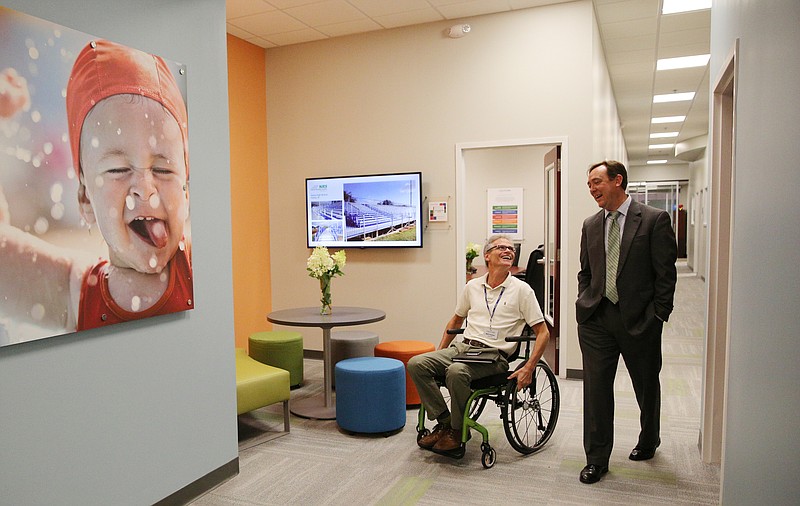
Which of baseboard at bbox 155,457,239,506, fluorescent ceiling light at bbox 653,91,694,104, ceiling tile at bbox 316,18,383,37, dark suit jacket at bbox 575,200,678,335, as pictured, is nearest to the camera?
baseboard at bbox 155,457,239,506

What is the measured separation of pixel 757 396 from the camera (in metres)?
1.74

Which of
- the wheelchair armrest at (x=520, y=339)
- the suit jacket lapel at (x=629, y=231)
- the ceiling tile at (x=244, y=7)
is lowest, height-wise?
the wheelchair armrest at (x=520, y=339)

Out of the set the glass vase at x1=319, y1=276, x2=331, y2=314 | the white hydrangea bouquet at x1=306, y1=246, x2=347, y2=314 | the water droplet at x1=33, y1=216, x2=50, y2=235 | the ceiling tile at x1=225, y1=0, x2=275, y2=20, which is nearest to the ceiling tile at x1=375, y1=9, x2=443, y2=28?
the ceiling tile at x1=225, y1=0, x2=275, y2=20

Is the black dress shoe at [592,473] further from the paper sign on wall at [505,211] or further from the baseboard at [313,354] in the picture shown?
the paper sign on wall at [505,211]

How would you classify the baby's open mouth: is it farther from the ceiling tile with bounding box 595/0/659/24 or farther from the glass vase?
the ceiling tile with bounding box 595/0/659/24

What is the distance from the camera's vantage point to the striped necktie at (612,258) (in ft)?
10.8

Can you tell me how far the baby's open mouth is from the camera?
266 cm

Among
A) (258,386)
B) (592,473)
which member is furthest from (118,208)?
(592,473)

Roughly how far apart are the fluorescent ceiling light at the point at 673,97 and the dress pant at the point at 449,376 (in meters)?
7.58

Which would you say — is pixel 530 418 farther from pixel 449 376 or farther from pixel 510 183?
pixel 510 183

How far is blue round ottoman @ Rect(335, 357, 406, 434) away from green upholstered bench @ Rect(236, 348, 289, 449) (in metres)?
0.38

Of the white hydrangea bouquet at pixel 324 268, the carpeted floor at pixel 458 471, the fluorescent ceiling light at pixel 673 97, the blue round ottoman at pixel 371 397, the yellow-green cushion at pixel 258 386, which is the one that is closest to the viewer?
the carpeted floor at pixel 458 471

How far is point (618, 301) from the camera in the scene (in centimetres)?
326

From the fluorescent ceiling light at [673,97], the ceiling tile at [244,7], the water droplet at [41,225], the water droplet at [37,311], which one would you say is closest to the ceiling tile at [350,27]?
the ceiling tile at [244,7]
